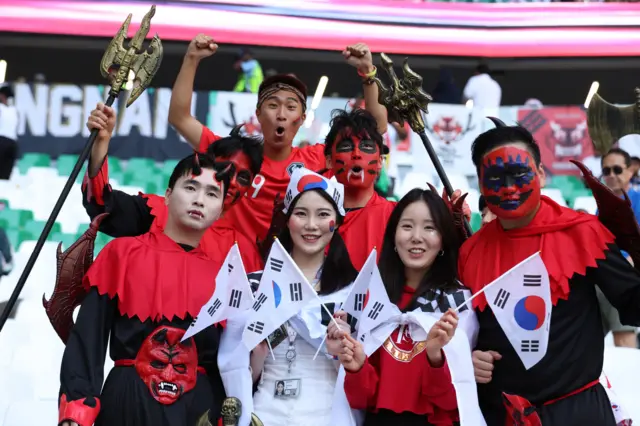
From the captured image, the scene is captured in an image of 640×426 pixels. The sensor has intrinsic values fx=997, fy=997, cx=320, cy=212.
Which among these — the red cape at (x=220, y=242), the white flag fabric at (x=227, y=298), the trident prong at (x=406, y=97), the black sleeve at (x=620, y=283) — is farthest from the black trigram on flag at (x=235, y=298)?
the trident prong at (x=406, y=97)

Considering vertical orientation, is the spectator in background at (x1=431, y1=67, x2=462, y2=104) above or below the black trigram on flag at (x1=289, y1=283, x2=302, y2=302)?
above

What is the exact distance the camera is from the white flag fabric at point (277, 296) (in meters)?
3.85

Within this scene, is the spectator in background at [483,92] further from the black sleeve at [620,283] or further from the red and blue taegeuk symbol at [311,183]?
the black sleeve at [620,283]

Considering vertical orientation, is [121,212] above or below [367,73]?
below

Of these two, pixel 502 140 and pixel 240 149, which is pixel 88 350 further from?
pixel 502 140

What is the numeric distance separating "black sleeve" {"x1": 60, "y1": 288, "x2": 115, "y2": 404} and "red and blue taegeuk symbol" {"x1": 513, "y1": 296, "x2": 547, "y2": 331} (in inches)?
61.7

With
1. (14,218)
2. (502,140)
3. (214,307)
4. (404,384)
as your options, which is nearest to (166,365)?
(214,307)

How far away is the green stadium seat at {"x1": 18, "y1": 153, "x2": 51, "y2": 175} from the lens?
9.59m

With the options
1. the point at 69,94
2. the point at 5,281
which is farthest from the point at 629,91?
the point at 5,281

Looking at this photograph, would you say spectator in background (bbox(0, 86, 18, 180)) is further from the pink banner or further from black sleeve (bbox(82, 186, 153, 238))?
black sleeve (bbox(82, 186, 153, 238))

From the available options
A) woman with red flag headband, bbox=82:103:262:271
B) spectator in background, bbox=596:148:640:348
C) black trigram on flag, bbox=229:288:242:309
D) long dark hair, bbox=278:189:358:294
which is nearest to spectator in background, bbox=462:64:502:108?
spectator in background, bbox=596:148:640:348

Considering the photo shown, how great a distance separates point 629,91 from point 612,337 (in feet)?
20.1

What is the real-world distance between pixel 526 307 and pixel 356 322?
0.66 meters

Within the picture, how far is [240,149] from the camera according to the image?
4.87 metres
